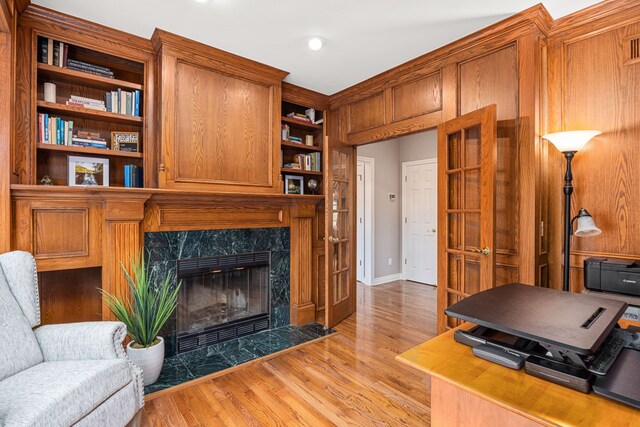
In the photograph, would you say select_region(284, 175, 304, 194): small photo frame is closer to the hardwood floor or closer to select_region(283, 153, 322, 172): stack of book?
select_region(283, 153, 322, 172): stack of book

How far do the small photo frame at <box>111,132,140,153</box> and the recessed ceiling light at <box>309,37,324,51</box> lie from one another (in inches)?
64.0

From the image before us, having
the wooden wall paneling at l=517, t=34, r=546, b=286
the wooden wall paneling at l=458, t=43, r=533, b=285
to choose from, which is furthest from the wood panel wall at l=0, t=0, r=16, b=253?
the wooden wall paneling at l=517, t=34, r=546, b=286

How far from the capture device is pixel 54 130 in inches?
92.1

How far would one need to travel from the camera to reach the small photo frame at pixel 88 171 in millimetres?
2475

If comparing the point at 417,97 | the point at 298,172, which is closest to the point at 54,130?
the point at 298,172

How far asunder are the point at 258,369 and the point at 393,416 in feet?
3.71

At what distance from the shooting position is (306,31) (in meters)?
2.48

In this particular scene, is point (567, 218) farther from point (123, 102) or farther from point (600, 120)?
point (123, 102)

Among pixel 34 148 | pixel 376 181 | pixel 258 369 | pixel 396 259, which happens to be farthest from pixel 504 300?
pixel 396 259

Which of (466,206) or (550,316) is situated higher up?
(466,206)

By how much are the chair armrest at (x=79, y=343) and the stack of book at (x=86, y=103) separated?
1.60 metres

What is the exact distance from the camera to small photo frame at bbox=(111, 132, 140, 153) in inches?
A: 103

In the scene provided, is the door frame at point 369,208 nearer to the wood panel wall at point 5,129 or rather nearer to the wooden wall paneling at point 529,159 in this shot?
the wooden wall paneling at point 529,159

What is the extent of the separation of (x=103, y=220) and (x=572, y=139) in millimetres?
3314
